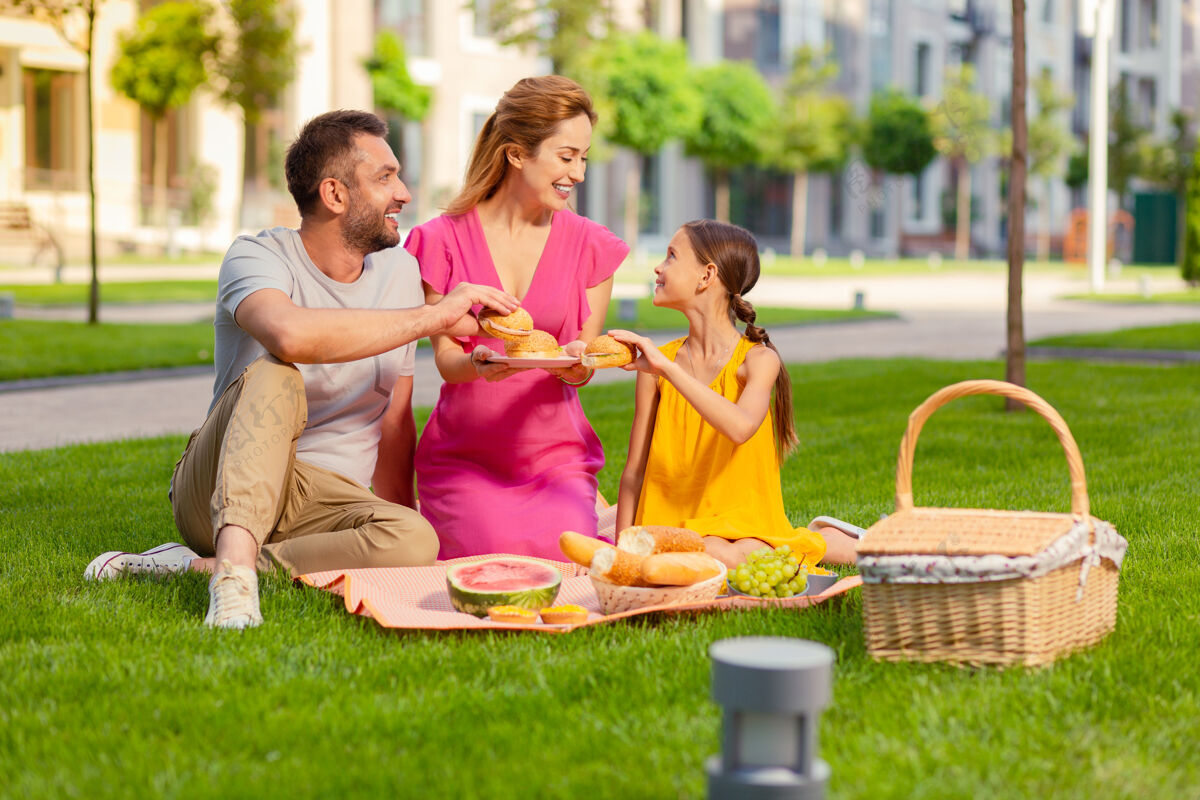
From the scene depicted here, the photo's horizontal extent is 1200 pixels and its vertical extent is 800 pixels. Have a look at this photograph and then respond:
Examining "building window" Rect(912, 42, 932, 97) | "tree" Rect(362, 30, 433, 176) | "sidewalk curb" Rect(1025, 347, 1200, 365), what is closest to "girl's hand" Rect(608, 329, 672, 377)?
"sidewalk curb" Rect(1025, 347, 1200, 365)

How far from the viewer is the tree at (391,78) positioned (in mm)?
34062

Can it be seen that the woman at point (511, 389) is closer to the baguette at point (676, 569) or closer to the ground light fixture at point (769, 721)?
the baguette at point (676, 569)

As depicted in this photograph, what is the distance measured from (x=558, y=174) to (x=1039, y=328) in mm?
14138

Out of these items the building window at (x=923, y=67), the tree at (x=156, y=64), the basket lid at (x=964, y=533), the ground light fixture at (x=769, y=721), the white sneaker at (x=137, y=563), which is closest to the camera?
the ground light fixture at (x=769, y=721)

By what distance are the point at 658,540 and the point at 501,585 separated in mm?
481

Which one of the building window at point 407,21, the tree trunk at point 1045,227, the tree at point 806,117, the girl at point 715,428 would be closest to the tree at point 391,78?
the building window at point 407,21

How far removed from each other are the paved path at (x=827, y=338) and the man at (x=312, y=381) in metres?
4.06

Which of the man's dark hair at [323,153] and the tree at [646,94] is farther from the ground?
the tree at [646,94]

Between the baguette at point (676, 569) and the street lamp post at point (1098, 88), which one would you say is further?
the street lamp post at point (1098, 88)

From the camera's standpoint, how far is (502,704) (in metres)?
3.29

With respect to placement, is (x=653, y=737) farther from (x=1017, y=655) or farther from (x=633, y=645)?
(x=1017, y=655)

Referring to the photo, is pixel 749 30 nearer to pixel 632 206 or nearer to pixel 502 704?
pixel 632 206

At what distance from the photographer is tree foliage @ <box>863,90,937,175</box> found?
1754 inches

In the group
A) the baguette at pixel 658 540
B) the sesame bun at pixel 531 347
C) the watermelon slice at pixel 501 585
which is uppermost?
the sesame bun at pixel 531 347
